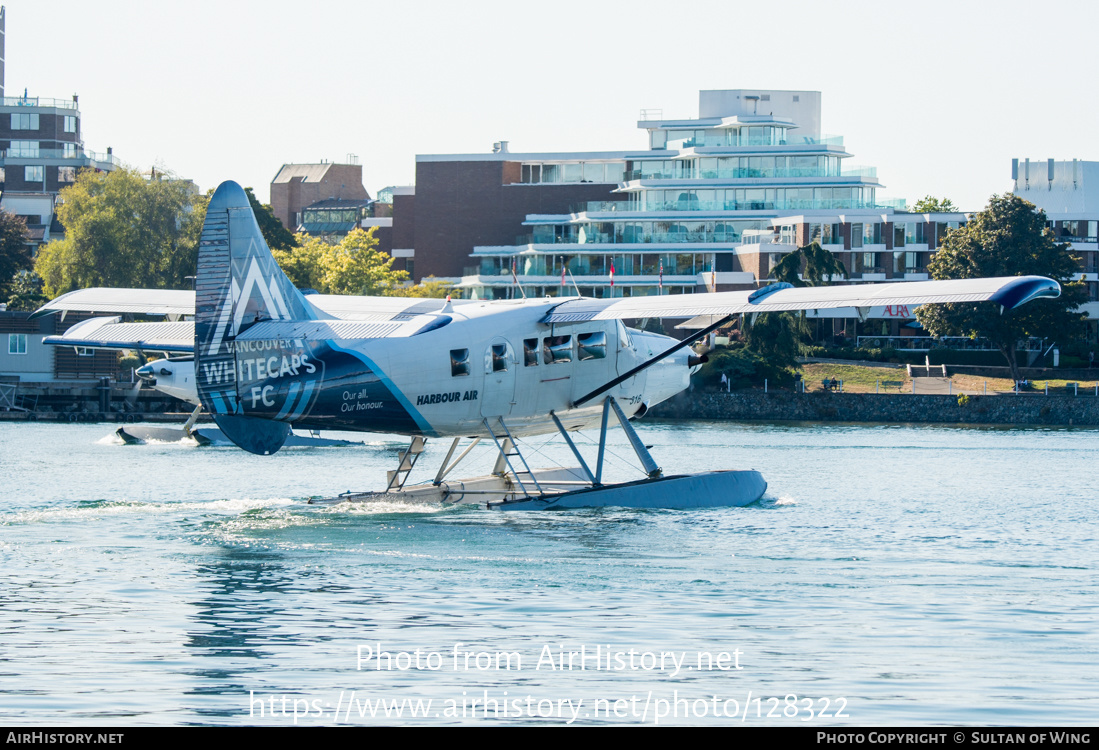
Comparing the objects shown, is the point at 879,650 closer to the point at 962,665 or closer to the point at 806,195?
the point at 962,665

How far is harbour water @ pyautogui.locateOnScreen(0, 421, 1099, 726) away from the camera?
11.9 metres

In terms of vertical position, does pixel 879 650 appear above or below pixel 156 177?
below

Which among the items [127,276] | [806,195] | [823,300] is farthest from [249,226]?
[806,195]

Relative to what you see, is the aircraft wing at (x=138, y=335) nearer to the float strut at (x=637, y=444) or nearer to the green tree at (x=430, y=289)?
the float strut at (x=637, y=444)

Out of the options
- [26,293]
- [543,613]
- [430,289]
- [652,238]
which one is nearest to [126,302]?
[543,613]

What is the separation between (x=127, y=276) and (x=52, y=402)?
16378 mm

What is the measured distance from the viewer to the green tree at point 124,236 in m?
79.7

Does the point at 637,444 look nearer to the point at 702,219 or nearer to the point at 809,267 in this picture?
the point at 809,267

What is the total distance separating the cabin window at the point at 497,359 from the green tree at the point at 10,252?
73.9 meters

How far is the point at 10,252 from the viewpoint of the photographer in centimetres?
9088

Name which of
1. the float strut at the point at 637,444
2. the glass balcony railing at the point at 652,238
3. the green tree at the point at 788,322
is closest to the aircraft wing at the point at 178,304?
the float strut at the point at 637,444

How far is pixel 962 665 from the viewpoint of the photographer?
1333 cm

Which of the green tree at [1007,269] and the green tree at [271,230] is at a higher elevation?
the green tree at [271,230]
